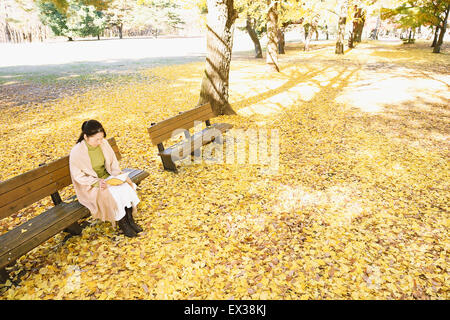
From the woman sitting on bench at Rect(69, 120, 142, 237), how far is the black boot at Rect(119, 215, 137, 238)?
0.02 m

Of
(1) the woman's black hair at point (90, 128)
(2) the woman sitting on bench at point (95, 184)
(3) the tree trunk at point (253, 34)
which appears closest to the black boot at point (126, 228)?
(2) the woman sitting on bench at point (95, 184)

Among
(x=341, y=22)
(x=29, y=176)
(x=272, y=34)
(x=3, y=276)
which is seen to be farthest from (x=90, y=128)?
(x=341, y=22)

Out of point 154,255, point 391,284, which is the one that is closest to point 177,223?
point 154,255

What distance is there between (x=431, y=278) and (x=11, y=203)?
5189 millimetres

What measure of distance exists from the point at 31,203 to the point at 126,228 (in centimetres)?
124

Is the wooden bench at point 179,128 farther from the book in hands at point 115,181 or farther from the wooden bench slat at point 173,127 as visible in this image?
the book in hands at point 115,181

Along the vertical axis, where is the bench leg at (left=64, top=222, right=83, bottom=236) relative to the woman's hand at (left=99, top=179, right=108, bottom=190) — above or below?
below

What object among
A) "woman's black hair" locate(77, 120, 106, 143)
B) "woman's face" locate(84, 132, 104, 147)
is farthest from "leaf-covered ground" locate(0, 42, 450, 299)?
"woman's black hair" locate(77, 120, 106, 143)

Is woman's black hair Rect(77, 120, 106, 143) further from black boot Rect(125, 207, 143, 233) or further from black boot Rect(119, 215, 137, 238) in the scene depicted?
black boot Rect(119, 215, 137, 238)

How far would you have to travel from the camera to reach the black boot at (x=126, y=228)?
143 inches

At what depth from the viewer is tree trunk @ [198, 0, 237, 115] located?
7.08 metres

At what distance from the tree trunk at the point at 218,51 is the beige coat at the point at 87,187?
5158mm

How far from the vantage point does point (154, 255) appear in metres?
3.39
